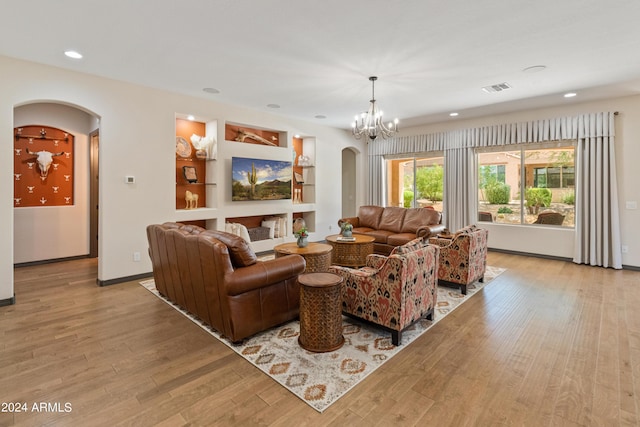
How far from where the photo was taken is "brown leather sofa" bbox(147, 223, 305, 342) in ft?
8.75

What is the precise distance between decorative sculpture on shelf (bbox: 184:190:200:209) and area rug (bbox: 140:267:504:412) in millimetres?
2625

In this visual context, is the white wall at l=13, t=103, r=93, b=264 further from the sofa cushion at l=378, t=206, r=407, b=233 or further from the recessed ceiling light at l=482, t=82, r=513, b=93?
the recessed ceiling light at l=482, t=82, r=513, b=93

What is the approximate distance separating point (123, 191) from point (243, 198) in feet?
6.47

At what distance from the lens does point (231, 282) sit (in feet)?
8.50

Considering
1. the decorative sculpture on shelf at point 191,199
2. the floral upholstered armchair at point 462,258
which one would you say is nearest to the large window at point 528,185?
the floral upholstered armchair at point 462,258

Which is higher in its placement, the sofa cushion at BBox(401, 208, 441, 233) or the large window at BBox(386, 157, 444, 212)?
the large window at BBox(386, 157, 444, 212)

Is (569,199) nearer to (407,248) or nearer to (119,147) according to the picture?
(407,248)

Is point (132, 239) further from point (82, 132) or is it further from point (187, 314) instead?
point (82, 132)

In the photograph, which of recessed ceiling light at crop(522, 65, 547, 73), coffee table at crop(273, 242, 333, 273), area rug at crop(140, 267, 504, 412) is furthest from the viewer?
coffee table at crop(273, 242, 333, 273)

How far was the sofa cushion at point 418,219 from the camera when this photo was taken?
19.7ft

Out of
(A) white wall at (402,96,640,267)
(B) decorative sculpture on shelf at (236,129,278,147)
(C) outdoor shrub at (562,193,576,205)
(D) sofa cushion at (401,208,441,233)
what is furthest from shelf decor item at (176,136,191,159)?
(C) outdoor shrub at (562,193,576,205)

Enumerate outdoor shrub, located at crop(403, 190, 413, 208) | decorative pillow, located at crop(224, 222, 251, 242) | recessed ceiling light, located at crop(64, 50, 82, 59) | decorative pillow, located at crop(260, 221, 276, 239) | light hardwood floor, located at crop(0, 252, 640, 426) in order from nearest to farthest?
light hardwood floor, located at crop(0, 252, 640, 426), recessed ceiling light, located at crop(64, 50, 82, 59), decorative pillow, located at crop(224, 222, 251, 242), decorative pillow, located at crop(260, 221, 276, 239), outdoor shrub, located at crop(403, 190, 413, 208)

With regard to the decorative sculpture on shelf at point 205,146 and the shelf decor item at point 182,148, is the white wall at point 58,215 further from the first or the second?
the decorative sculpture on shelf at point 205,146

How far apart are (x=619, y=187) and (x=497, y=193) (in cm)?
193
